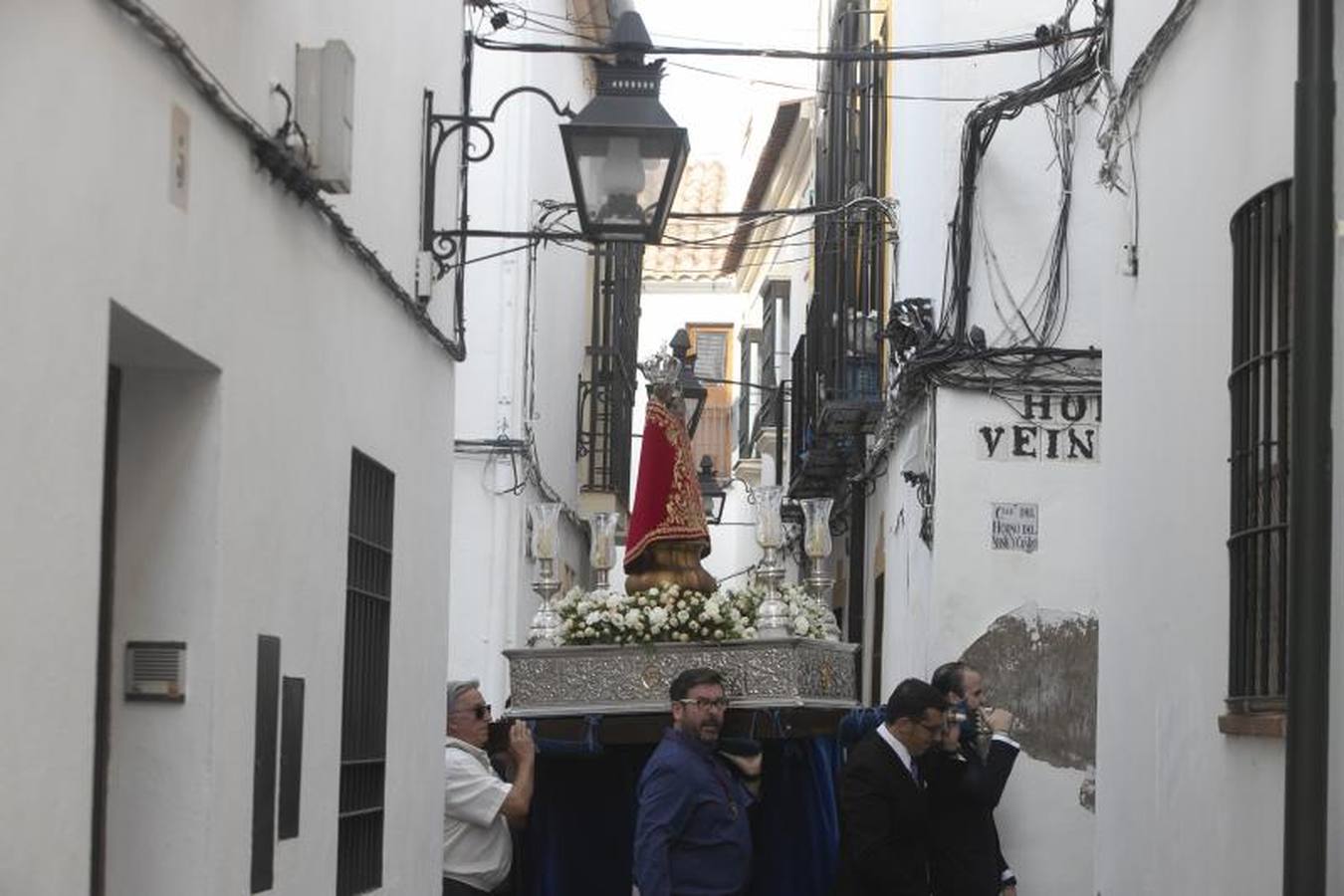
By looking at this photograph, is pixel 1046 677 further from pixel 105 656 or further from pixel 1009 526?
pixel 105 656

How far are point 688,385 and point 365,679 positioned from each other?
32.1ft

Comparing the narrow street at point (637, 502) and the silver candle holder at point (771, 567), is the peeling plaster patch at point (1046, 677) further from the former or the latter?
the silver candle holder at point (771, 567)

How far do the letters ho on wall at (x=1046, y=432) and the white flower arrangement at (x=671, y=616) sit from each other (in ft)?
8.47

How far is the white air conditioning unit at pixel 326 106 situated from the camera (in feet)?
25.0

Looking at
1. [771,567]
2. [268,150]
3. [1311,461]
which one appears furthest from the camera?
[771,567]

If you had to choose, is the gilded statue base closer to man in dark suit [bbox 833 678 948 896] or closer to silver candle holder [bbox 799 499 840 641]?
silver candle holder [bbox 799 499 840 641]

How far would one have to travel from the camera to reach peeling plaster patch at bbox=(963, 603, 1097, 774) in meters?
15.1

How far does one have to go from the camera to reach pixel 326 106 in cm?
763

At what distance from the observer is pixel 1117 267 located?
10375mm

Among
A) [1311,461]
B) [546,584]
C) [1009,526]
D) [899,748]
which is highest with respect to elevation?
[1009,526]

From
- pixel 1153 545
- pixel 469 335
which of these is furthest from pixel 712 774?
pixel 469 335

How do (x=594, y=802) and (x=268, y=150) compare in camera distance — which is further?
(x=594, y=802)

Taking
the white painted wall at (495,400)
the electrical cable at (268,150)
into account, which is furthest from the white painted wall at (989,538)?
the electrical cable at (268,150)

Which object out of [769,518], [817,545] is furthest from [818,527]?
[769,518]
